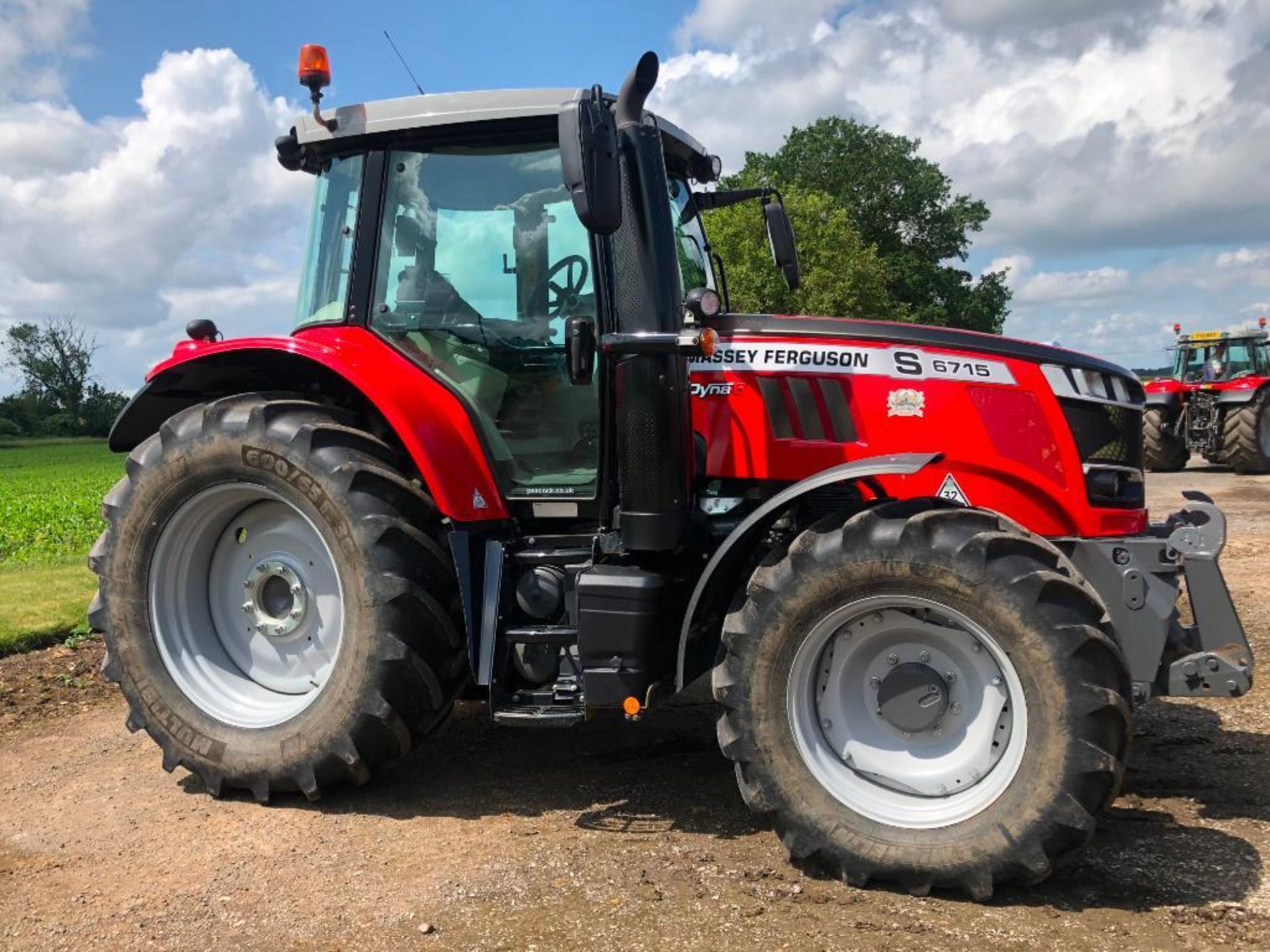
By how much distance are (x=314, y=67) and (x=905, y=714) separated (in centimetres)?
324

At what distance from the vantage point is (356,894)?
337 centimetres

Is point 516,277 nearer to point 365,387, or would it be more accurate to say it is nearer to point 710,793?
point 365,387

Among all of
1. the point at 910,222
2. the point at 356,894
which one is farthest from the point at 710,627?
the point at 910,222

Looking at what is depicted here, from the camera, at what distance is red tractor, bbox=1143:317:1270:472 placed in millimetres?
17969

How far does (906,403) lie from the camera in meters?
3.74

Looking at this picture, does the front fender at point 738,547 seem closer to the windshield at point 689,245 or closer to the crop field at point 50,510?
the windshield at point 689,245

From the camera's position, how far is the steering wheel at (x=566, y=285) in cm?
413

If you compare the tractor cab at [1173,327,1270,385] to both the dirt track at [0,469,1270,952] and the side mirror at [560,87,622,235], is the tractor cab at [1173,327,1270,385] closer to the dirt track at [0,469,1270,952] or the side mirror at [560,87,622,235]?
the dirt track at [0,469,1270,952]

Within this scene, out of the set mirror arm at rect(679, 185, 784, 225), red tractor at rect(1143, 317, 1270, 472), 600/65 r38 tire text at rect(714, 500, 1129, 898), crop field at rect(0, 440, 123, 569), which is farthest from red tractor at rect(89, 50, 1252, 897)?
red tractor at rect(1143, 317, 1270, 472)

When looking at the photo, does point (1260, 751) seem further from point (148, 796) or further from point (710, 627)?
point (148, 796)

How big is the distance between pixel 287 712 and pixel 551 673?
1.11 m

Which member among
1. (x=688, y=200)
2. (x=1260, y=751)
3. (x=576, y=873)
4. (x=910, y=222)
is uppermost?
(x=910, y=222)

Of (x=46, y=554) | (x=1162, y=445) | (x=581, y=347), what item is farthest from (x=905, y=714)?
A: (x=1162, y=445)

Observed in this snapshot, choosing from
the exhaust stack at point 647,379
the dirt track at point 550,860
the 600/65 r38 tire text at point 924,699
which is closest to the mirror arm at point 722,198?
the exhaust stack at point 647,379
